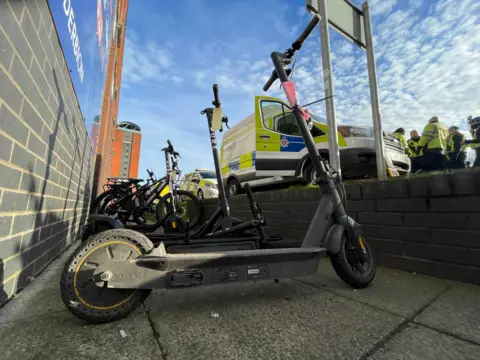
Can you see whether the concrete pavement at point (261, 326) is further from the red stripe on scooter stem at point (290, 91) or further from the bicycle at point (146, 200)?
the bicycle at point (146, 200)

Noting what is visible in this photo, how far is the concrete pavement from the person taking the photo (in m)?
1.04

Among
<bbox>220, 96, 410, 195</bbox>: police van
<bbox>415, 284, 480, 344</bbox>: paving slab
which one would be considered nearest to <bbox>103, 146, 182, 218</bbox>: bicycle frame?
<bbox>220, 96, 410, 195</bbox>: police van

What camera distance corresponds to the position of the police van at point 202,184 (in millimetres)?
9750

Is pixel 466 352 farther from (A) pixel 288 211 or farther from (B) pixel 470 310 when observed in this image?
(A) pixel 288 211

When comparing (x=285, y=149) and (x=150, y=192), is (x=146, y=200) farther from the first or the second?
(x=285, y=149)

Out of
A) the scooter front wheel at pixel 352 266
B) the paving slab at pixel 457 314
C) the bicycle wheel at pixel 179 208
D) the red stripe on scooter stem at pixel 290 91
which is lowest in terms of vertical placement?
the paving slab at pixel 457 314

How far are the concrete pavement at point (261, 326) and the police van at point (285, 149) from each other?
11.0 feet

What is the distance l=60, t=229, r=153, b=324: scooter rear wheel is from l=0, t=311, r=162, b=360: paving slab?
0.25 ft

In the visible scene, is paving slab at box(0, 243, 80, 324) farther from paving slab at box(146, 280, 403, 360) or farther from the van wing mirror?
the van wing mirror

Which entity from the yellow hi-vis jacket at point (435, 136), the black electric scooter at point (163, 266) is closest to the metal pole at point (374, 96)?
the black electric scooter at point (163, 266)

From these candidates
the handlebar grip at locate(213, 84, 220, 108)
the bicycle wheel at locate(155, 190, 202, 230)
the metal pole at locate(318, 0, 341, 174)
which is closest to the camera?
the metal pole at locate(318, 0, 341, 174)

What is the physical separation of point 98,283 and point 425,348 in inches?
63.2

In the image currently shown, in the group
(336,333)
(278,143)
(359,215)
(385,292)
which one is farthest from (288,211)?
(278,143)

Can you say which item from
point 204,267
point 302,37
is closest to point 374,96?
point 302,37
